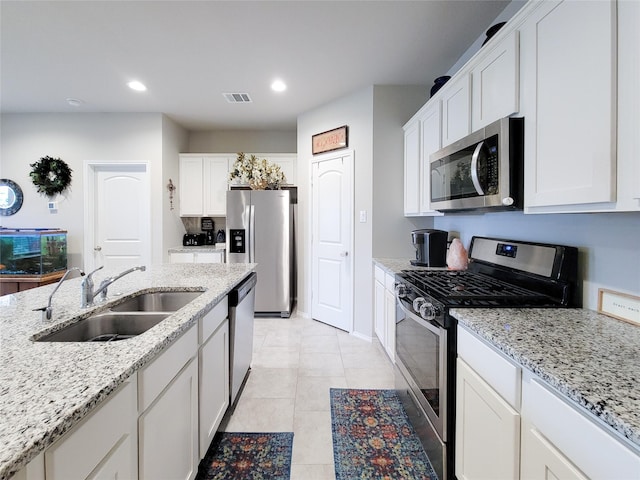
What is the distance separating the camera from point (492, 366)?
1.00 m

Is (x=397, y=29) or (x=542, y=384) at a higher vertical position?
(x=397, y=29)

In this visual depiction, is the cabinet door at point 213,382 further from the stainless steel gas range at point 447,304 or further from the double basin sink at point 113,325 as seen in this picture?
the stainless steel gas range at point 447,304

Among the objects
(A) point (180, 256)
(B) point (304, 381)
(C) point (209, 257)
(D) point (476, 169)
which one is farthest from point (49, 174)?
(D) point (476, 169)

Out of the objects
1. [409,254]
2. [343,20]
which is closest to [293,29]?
[343,20]

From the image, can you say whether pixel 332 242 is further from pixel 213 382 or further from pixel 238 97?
pixel 213 382

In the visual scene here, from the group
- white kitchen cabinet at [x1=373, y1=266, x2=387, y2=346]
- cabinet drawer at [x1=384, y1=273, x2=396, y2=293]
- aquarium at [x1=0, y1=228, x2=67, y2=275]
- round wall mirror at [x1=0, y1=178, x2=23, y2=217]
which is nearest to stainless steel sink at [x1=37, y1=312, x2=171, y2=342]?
cabinet drawer at [x1=384, y1=273, x2=396, y2=293]

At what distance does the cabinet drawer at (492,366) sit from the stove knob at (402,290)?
0.54 m

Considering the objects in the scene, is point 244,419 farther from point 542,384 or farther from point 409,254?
point 409,254

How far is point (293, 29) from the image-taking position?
2.28 meters

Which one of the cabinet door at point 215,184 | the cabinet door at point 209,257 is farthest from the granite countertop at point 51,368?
the cabinet door at point 215,184

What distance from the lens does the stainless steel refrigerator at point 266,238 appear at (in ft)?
12.6

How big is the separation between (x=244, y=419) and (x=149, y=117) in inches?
155

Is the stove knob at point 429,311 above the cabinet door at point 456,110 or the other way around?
the other way around

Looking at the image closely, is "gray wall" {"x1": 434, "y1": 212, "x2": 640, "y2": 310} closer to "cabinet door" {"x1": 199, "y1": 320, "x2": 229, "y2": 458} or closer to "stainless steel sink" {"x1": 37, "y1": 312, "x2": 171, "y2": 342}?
"cabinet door" {"x1": 199, "y1": 320, "x2": 229, "y2": 458}
